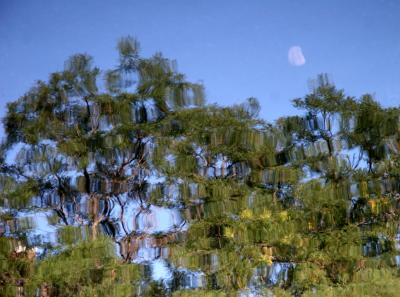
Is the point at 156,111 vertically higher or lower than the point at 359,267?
higher

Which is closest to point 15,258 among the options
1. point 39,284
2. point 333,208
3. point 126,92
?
point 39,284

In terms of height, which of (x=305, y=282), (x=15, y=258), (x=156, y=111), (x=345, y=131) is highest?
(x=156, y=111)

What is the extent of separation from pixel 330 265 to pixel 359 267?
0.36 m

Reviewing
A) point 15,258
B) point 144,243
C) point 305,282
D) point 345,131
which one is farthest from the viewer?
point 345,131

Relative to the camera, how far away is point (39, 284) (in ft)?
20.2

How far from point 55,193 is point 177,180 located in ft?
5.89

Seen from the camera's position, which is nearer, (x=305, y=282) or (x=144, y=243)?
(x=305, y=282)

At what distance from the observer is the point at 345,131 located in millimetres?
7922

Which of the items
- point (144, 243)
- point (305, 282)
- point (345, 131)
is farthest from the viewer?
point (345, 131)

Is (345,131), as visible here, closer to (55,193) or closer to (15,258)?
(55,193)

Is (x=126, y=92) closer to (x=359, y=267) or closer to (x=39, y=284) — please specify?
(x=39, y=284)

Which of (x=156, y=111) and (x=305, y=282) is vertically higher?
(x=156, y=111)

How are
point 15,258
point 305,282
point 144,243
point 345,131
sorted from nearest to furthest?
1. point 305,282
2. point 15,258
3. point 144,243
4. point 345,131

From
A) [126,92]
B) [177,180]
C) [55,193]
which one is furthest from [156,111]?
[55,193]
